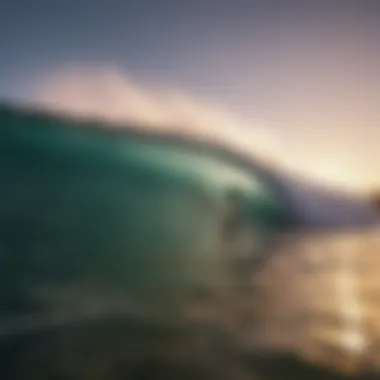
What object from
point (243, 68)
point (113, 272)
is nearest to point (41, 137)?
point (113, 272)

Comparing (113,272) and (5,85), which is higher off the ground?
(5,85)

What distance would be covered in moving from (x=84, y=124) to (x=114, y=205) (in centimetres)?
17

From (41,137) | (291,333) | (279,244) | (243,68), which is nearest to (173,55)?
(243,68)

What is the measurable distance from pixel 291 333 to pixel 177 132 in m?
0.43

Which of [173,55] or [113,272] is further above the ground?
[173,55]

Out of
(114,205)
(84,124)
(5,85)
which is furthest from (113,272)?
(5,85)

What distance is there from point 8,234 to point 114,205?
202mm

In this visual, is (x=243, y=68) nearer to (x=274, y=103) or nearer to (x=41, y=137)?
(x=274, y=103)

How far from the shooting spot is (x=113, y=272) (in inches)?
49.4

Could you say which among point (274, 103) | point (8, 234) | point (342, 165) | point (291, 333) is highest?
point (274, 103)

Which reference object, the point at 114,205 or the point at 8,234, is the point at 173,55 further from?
the point at 8,234

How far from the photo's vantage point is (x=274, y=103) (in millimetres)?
1326

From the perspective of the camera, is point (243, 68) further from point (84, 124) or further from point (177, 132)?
point (84, 124)

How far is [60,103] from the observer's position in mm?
1308
